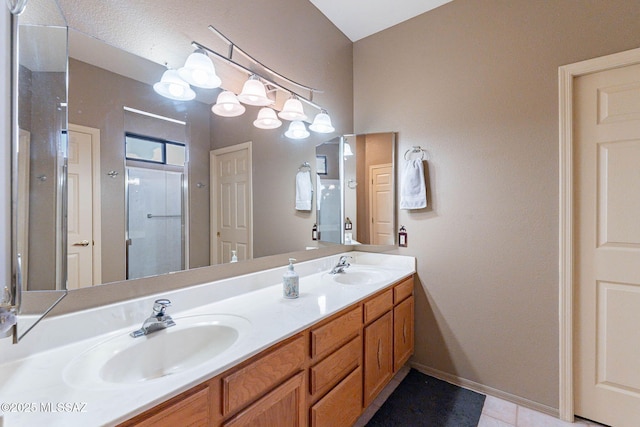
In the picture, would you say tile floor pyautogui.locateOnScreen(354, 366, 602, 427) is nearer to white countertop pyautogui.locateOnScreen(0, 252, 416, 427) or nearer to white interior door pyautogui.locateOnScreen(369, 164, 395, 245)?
white countertop pyautogui.locateOnScreen(0, 252, 416, 427)

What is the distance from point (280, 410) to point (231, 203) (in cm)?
96

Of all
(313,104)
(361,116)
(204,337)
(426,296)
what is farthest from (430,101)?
(204,337)

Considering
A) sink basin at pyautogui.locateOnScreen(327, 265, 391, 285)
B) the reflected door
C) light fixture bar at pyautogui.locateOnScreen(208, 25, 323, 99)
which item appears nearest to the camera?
the reflected door

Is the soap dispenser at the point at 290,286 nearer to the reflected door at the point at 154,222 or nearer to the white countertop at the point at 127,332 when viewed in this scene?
the white countertop at the point at 127,332

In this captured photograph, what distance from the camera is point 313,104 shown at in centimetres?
197

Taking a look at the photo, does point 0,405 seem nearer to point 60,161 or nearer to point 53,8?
point 60,161

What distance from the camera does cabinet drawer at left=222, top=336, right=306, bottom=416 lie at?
0.82 m

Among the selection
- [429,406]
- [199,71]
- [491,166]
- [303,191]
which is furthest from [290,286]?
[491,166]

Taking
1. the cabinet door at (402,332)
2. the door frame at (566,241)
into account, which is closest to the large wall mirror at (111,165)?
the cabinet door at (402,332)

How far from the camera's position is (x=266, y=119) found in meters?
1.67

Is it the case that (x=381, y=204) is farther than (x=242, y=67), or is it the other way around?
(x=381, y=204)

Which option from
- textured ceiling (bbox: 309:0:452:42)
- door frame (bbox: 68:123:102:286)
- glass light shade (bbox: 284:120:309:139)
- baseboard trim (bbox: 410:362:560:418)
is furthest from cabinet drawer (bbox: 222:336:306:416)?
textured ceiling (bbox: 309:0:452:42)

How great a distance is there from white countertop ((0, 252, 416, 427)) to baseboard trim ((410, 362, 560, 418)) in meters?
0.93

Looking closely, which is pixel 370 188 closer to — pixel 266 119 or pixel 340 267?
pixel 340 267
